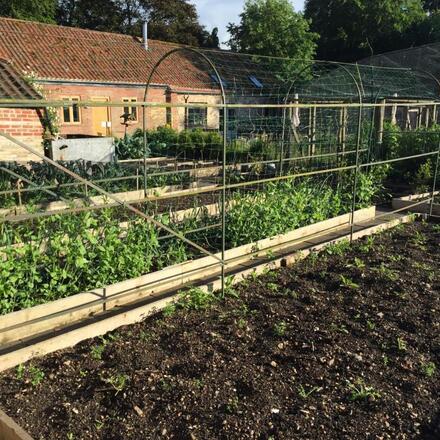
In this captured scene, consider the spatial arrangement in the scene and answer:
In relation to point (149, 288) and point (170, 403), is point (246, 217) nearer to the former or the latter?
point (149, 288)

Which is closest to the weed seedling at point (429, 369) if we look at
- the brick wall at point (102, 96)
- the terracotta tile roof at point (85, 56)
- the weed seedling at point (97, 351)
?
the weed seedling at point (97, 351)

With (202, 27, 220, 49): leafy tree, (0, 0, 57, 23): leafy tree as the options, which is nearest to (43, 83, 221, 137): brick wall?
(0, 0, 57, 23): leafy tree

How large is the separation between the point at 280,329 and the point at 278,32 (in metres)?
33.3

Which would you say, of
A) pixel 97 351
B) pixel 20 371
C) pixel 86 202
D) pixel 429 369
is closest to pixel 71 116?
pixel 86 202

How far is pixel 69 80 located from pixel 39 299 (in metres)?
18.8

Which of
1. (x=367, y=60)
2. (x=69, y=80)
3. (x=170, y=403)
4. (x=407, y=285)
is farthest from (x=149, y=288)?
(x=367, y=60)

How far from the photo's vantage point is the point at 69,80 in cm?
2117

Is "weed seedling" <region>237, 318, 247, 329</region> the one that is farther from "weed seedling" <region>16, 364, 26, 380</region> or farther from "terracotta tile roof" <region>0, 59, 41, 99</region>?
"terracotta tile roof" <region>0, 59, 41, 99</region>

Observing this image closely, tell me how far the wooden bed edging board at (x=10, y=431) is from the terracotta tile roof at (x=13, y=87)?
26.1 feet

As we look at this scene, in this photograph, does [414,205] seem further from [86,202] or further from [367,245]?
[86,202]

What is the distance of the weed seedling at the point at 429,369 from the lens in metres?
3.55

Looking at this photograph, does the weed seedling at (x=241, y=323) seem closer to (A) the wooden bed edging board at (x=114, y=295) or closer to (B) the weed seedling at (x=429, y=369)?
(A) the wooden bed edging board at (x=114, y=295)

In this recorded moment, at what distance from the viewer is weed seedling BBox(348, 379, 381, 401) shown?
3242 millimetres

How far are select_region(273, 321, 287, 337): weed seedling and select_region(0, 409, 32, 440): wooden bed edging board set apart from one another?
211cm
